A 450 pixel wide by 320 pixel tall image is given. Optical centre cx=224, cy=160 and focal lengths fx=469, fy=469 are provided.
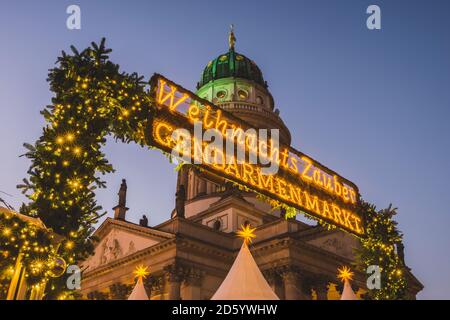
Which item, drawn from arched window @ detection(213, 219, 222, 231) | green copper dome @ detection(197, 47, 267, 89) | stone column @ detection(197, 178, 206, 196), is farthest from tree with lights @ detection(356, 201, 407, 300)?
green copper dome @ detection(197, 47, 267, 89)

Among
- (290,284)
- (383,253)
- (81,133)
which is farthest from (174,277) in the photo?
(81,133)

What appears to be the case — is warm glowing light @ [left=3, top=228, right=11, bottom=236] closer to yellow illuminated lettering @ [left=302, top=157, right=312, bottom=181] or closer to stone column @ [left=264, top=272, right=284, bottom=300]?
yellow illuminated lettering @ [left=302, top=157, right=312, bottom=181]

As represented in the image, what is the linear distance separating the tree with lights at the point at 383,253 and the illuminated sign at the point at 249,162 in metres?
0.43

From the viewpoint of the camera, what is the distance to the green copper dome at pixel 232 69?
188 ft

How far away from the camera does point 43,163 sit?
854cm

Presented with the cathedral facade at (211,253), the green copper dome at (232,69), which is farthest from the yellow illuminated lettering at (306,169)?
the green copper dome at (232,69)

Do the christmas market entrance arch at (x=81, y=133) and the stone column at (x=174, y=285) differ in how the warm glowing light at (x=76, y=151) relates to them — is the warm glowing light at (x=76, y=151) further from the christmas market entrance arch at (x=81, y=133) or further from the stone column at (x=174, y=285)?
the stone column at (x=174, y=285)

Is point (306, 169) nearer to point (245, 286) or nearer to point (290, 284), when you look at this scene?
point (245, 286)

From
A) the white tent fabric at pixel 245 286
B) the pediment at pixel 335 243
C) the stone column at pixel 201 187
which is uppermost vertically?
the stone column at pixel 201 187

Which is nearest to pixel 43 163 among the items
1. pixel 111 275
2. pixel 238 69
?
pixel 111 275

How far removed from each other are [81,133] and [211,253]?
1021 inches
